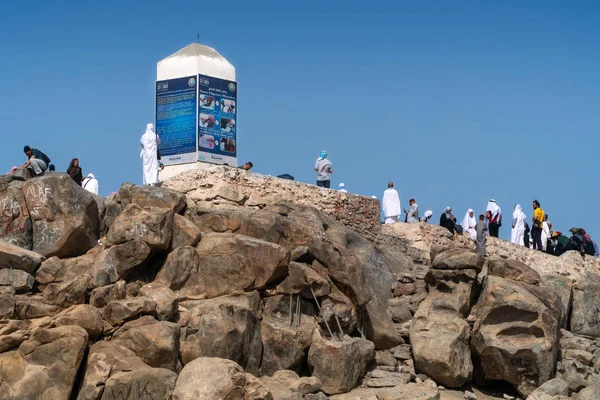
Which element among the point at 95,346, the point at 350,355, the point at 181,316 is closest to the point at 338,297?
the point at 350,355

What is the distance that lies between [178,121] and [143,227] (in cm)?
466

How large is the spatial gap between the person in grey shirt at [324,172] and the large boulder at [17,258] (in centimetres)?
857

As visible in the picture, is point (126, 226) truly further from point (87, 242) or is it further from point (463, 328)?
point (463, 328)

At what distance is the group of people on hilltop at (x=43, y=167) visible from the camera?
26969 millimetres

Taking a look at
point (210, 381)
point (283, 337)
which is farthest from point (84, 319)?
point (283, 337)

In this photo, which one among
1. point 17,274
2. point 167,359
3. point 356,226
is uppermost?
point 356,226

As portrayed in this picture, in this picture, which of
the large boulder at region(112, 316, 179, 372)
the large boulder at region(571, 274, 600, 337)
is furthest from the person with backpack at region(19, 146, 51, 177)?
the large boulder at region(571, 274, 600, 337)

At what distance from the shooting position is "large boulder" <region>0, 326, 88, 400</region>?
22.5 m

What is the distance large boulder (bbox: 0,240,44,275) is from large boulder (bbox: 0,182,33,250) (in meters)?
→ 0.74

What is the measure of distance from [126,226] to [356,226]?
23.1ft

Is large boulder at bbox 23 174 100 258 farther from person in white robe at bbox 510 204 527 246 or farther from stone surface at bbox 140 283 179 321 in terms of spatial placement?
person in white robe at bbox 510 204 527 246

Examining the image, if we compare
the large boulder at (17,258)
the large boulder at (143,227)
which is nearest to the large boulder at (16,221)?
the large boulder at (17,258)

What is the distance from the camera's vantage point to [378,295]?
28938 millimetres

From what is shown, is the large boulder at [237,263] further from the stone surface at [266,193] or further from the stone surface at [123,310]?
the stone surface at [266,193]
